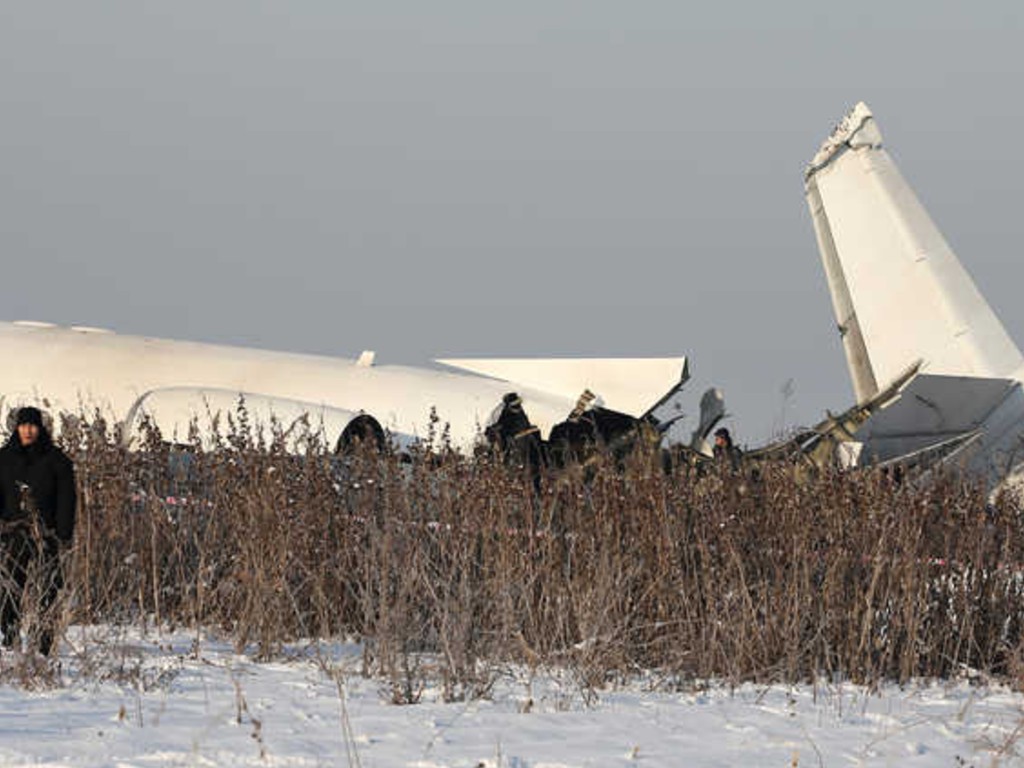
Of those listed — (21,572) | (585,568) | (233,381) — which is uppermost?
(233,381)

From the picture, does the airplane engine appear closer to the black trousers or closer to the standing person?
the standing person

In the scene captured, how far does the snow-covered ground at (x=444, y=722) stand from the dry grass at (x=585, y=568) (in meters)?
0.34

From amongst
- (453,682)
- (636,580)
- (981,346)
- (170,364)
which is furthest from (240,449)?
(981,346)

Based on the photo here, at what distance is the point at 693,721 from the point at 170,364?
1452 centimetres

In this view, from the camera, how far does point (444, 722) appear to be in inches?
313

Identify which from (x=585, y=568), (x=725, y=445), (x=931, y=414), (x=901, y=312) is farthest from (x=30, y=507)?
(x=901, y=312)

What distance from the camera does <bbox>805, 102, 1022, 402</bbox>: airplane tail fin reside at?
22766 millimetres

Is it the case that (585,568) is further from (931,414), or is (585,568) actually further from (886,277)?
(886,277)

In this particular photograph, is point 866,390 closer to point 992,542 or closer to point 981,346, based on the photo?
point 981,346

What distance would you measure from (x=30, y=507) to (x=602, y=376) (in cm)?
1085

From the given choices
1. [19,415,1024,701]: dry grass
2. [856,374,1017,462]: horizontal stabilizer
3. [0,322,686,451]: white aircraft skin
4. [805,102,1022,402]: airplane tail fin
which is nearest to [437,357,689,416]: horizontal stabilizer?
[0,322,686,451]: white aircraft skin

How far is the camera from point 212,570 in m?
11.4

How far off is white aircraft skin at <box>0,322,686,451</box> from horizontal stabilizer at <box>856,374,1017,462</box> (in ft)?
8.12

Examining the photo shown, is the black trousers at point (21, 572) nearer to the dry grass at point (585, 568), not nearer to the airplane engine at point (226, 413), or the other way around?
the dry grass at point (585, 568)
